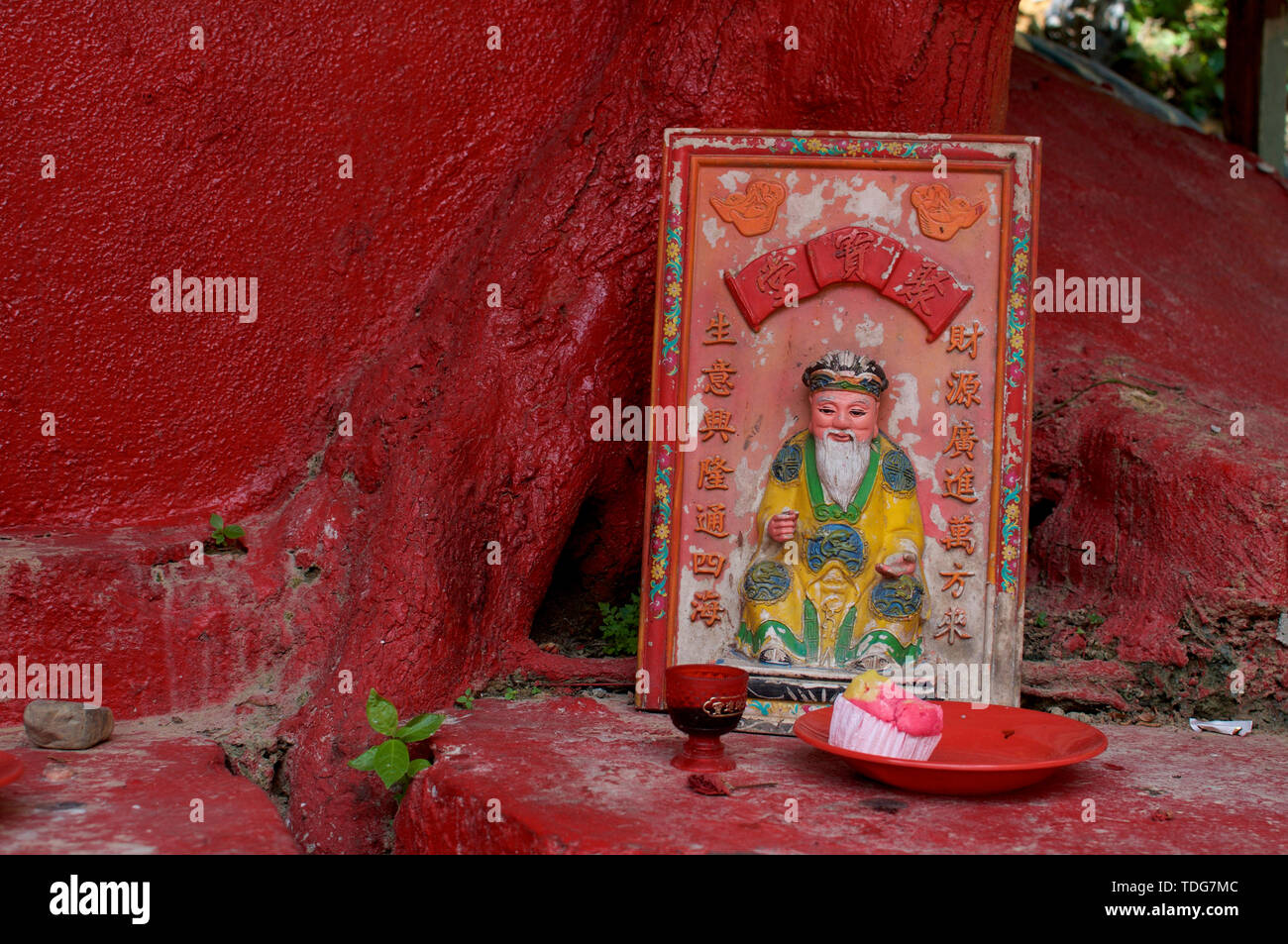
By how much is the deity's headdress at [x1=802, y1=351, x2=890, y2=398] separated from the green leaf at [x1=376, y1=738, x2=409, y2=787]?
175 centimetres

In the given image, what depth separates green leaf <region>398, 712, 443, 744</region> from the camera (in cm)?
350

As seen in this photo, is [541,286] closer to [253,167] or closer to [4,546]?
[253,167]

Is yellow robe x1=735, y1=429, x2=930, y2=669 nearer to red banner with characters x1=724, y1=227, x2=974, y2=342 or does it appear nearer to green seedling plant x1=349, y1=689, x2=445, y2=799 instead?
red banner with characters x1=724, y1=227, x2=974, y2=342

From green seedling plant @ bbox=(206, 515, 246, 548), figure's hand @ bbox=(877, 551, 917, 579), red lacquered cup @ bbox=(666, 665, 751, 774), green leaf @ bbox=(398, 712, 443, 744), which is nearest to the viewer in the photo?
red lacquered cup @ bbox=(666, 665, 751, 774)

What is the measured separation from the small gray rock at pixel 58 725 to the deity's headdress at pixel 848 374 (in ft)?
8.21

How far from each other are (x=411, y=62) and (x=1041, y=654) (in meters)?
3.41

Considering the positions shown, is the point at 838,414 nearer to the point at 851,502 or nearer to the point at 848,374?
the point at 848,374

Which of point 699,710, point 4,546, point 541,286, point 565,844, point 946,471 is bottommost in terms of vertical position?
point 565,844

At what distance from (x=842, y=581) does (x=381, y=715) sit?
1.53 m

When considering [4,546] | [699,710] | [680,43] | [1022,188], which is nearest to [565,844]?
[699,710]

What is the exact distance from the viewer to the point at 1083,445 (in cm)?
497

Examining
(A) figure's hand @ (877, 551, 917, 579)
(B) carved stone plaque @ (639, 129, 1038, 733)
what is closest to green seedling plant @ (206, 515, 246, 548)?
(B) carved stone plaque @ (639, 129, 1038, 733)

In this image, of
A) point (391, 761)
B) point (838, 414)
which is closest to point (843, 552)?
point (838, 414)

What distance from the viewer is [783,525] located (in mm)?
3887
